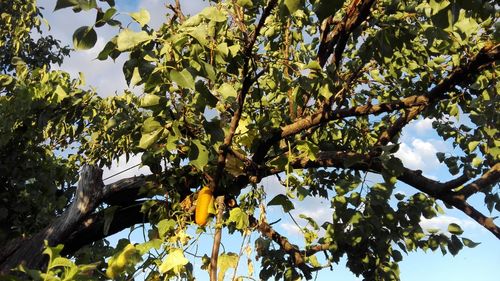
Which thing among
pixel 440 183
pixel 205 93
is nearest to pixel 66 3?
pixel 205 93

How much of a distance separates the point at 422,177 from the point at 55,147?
613cm

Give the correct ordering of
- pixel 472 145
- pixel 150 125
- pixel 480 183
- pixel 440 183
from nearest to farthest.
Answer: pixel 150 125 → pixel 440 183 → pixel 480 183 → pixel 472 145

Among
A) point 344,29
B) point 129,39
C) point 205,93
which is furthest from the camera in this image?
point 344,29

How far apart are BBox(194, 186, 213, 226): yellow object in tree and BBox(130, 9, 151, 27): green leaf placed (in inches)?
50.6

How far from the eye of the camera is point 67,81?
5.31m

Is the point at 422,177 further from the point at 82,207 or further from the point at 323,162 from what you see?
the point at 82,207

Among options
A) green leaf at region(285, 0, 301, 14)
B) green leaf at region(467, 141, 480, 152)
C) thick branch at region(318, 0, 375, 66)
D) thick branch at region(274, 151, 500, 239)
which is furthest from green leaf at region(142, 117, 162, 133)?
green leaf at region(467, 141, 480, 152)

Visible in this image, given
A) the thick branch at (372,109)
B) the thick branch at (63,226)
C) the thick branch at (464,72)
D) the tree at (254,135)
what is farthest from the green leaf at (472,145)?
the thick branch at (63,226)

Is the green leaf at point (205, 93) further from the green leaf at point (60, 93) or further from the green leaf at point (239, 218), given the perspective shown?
the green leaf at point (60, 93)

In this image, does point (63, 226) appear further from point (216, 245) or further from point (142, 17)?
point (142, 17)

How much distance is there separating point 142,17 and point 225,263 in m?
1.43

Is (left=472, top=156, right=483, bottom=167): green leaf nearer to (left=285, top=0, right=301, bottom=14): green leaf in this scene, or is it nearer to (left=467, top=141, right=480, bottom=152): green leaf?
(left=467, top=141, right=480, bottom=152): green leaf

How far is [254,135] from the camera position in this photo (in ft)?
12.5

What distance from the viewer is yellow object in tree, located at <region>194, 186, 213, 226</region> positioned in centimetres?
305
